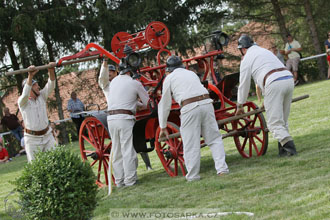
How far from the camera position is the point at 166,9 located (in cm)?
2222

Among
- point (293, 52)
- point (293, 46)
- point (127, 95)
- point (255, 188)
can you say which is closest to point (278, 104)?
point (255, 188)

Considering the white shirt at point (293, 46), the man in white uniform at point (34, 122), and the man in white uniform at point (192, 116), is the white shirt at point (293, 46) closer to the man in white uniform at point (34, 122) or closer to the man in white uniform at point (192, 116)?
the man in white uniform at point (192, 116)

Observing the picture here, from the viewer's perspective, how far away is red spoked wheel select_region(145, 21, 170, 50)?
9.37 m

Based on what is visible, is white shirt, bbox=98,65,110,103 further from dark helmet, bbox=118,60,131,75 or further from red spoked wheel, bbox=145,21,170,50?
red spoked wheel, bbox=145,21,170,50

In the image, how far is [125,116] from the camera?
8.51 m

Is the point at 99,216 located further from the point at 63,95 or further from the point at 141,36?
the point at 63,95

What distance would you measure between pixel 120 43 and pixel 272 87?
3.18 m

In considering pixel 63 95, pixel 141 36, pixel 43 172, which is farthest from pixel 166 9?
pixel 43 172

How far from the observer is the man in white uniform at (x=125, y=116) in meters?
8.52

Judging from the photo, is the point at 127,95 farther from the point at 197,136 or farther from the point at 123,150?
the point at 197,136

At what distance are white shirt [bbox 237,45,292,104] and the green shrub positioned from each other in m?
3.38

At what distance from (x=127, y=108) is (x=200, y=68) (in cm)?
156

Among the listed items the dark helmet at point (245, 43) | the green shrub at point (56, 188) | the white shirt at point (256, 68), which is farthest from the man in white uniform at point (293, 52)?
the green shrub at point (56, 188)

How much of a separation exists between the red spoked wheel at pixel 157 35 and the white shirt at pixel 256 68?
5.82ft
